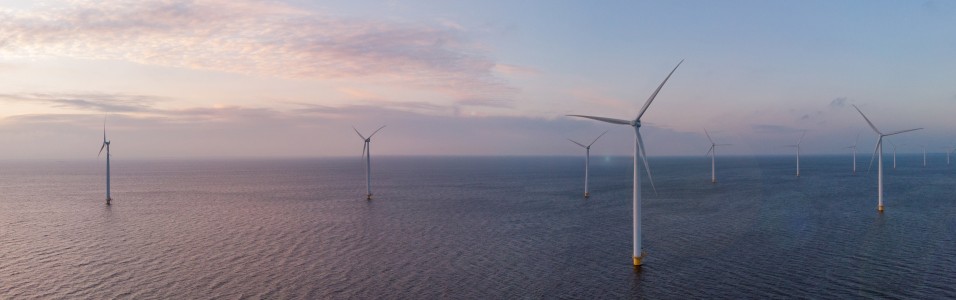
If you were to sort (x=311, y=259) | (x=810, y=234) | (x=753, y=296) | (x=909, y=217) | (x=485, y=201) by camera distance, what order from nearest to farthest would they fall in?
(x=753, y=296)
(x=311, y=259)
(x=810, y=234)
(x=909, y=217)
(x=485, y=201)

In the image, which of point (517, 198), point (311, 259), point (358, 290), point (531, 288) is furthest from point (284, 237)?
point (517, 198)

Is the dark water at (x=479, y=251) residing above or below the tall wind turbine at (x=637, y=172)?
below

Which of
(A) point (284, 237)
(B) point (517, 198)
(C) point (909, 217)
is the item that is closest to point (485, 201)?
(B) point (517, 198)

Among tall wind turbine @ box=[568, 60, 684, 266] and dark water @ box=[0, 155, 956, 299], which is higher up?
tall wind turbine @ box=[568, 60, 684, 266]

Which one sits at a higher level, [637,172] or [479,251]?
[637,172]

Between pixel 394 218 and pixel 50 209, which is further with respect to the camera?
pixel 50 209

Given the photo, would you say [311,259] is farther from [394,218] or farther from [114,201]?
[114,201]

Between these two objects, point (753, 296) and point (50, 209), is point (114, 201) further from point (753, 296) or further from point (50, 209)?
point (753, 296)

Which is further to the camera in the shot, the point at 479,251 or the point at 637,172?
the point at 479,251

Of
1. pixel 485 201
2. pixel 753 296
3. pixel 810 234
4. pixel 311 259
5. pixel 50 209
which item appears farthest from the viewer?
pixel 485 201
